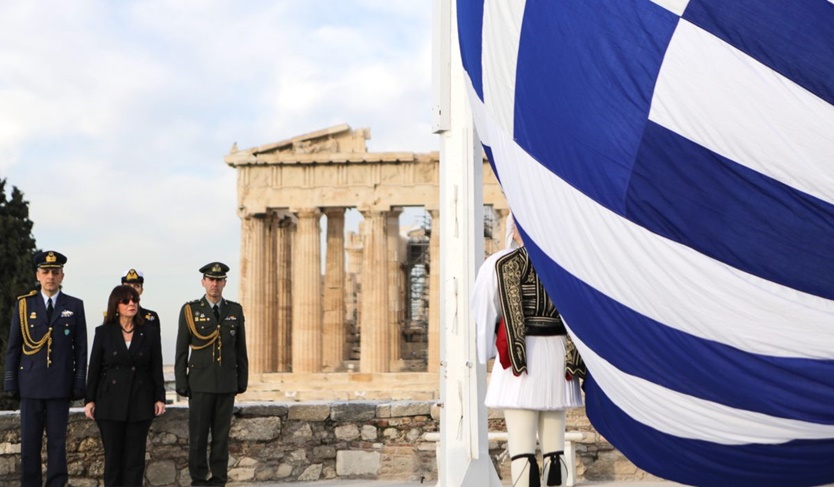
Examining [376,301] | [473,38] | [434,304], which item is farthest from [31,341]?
[376,301]

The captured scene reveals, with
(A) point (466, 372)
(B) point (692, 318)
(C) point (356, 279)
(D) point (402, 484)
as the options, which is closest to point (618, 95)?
(B) point (692, 318)

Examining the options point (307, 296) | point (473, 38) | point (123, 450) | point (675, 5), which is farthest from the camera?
point (307, 296)

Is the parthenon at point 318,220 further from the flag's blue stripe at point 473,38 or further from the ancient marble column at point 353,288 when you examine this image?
the flag's blue stripe at point 473,38

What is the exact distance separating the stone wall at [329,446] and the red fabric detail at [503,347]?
15.8 feet

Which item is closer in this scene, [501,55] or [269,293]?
[501,55]

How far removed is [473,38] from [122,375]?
469cm

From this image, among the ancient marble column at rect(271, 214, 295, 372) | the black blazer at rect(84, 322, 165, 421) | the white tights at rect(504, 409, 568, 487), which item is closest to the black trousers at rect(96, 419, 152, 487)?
the black blazer at rect(84, 322, 165, 421)

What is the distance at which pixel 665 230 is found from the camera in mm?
3871

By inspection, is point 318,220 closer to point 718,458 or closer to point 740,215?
point 718,458

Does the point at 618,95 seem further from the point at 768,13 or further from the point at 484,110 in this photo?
the point at 484,110

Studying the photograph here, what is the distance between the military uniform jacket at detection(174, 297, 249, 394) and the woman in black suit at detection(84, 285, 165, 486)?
0.38 metres

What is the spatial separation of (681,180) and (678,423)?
0.82 meters

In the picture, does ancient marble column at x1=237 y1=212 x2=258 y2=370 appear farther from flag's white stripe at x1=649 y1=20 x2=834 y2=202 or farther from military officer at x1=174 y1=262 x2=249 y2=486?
flag's white stripe at x1=649 y1=20 x2=834 y2=202

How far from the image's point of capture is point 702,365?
394 cm
